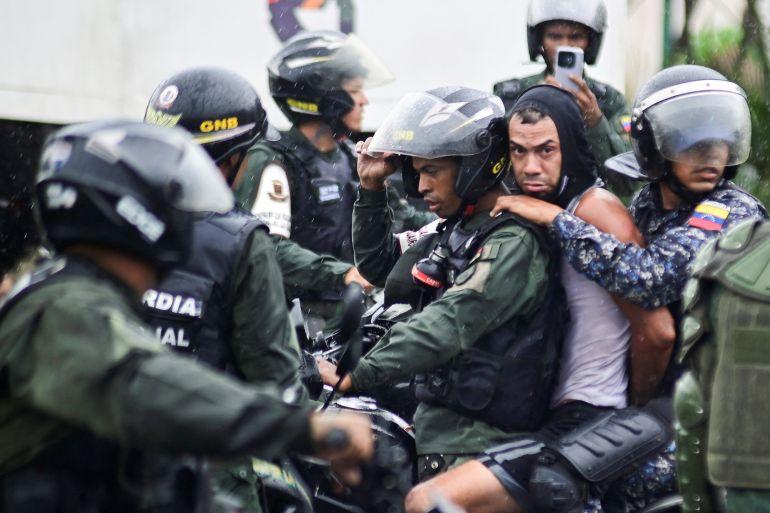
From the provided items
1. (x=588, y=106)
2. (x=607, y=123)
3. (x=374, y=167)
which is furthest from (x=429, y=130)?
(x=607, y=123)

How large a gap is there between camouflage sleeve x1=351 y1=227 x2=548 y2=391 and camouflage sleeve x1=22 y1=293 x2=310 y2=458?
5.70ft

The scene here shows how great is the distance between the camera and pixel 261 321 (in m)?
3.63

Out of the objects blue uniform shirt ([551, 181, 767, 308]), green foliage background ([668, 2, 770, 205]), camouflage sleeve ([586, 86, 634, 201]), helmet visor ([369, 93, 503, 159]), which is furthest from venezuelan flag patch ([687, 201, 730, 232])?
green foliage background ([668, 2, 770, 205])

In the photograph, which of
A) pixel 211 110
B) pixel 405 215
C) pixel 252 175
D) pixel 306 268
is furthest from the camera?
pixel 405 215

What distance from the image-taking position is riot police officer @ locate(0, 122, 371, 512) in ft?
7.74

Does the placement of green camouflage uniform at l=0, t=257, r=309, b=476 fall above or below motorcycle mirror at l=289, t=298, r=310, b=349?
above

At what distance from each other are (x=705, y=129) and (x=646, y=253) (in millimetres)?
519

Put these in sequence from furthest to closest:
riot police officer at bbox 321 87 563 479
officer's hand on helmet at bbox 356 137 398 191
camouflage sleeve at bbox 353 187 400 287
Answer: camouflage sleeve at bbox 353 187 400 287
officer's hand on helmet at bbox 356 137 398 191
riot police officer at bbox 321 87 563 479

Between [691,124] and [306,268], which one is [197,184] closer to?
[691,124]

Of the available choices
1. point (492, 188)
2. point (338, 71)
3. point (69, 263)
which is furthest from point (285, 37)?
point (69, 263)

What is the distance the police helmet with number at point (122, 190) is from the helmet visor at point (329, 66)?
4.03 metres

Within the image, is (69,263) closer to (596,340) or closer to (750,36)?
(596,340)

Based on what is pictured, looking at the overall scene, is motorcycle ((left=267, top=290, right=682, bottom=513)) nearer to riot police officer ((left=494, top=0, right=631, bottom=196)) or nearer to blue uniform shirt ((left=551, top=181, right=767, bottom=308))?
blue uniform shirt ((left=551, top=181, right=767, bottom=308))

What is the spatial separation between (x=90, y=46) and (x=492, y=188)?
4.58 metres
